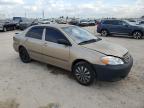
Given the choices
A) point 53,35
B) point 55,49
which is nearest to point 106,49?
point 55,49

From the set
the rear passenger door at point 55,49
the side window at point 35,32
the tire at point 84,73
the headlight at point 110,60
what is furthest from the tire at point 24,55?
the headlight at point 110,60

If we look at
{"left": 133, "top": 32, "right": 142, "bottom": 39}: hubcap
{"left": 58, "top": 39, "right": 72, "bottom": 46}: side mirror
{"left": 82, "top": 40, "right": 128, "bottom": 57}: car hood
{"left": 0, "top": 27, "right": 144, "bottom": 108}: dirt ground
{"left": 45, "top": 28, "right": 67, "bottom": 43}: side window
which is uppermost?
{"left": 45, "top": 28, "right": 67, "bottom": 43}: side window

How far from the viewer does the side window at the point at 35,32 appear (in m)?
6.57

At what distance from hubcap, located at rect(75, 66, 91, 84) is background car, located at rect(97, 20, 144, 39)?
11580 mm

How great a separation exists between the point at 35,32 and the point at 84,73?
274 centimetres

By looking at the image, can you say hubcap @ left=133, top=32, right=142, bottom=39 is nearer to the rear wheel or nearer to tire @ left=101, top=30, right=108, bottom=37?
the rear wheel

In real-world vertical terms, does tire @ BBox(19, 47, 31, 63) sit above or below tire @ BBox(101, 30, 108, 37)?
below

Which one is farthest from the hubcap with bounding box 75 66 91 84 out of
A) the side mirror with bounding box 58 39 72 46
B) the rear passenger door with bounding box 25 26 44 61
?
the rear passenger door with bounding box 25 26 44 61

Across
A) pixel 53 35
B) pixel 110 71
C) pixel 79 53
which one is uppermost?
pixel 53 35

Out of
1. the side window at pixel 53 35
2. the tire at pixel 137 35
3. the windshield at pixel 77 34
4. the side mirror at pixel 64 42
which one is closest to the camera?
the side mirror at pixel 64 42

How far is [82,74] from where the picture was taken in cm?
514

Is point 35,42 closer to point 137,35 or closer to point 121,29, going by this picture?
point 137,35

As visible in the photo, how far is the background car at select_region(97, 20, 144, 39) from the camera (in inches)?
609

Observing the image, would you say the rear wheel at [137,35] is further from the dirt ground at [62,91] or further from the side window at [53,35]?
the side window at [53,35]
